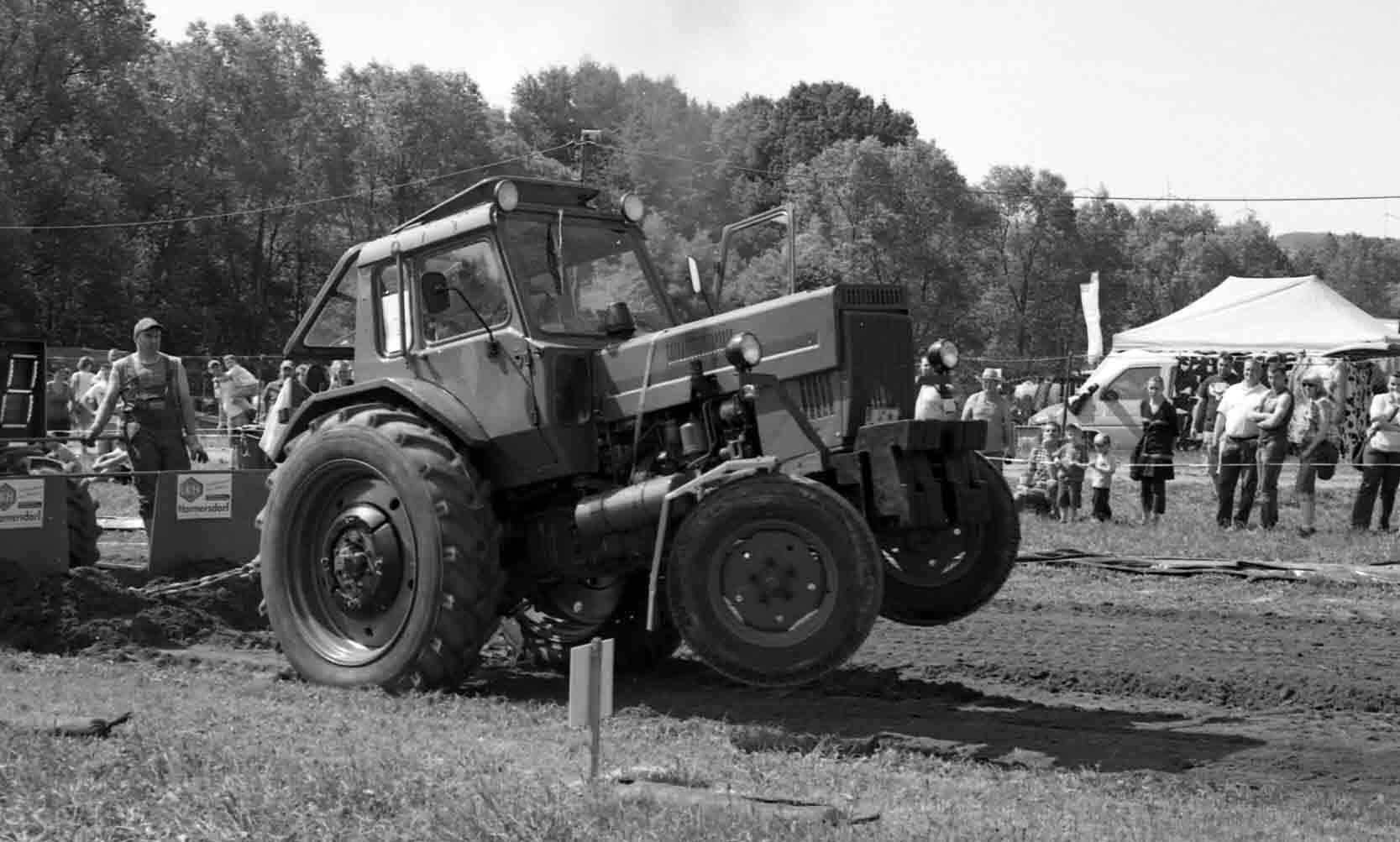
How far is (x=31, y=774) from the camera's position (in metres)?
6.02

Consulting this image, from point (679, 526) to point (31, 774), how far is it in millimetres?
2924

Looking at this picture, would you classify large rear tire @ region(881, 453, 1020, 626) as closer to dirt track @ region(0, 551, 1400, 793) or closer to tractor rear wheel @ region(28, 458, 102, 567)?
dirt track @ region(0, 551, 1400, 793)

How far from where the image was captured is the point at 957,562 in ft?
26.7

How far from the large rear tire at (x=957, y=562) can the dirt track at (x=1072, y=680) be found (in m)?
0.49

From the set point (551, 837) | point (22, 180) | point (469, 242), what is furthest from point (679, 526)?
point (22, 180)

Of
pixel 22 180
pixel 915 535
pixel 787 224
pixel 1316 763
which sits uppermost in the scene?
pixel 22 180

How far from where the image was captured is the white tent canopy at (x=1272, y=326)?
29125 mm

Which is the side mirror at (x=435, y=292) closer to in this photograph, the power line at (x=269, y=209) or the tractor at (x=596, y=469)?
the tractor at (x=596, y=469)

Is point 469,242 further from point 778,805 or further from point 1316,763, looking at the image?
point 1316,763

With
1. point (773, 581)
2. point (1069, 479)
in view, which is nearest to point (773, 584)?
point (773, 581)

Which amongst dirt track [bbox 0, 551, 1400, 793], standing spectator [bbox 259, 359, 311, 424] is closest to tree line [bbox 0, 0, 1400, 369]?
standing spectator [bbox 259, 359, 311, 424]

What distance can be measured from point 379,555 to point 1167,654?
4.27 meters

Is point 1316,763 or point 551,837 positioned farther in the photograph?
point 1316,763

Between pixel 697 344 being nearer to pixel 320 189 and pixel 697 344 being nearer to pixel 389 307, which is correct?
pixel 389 307
